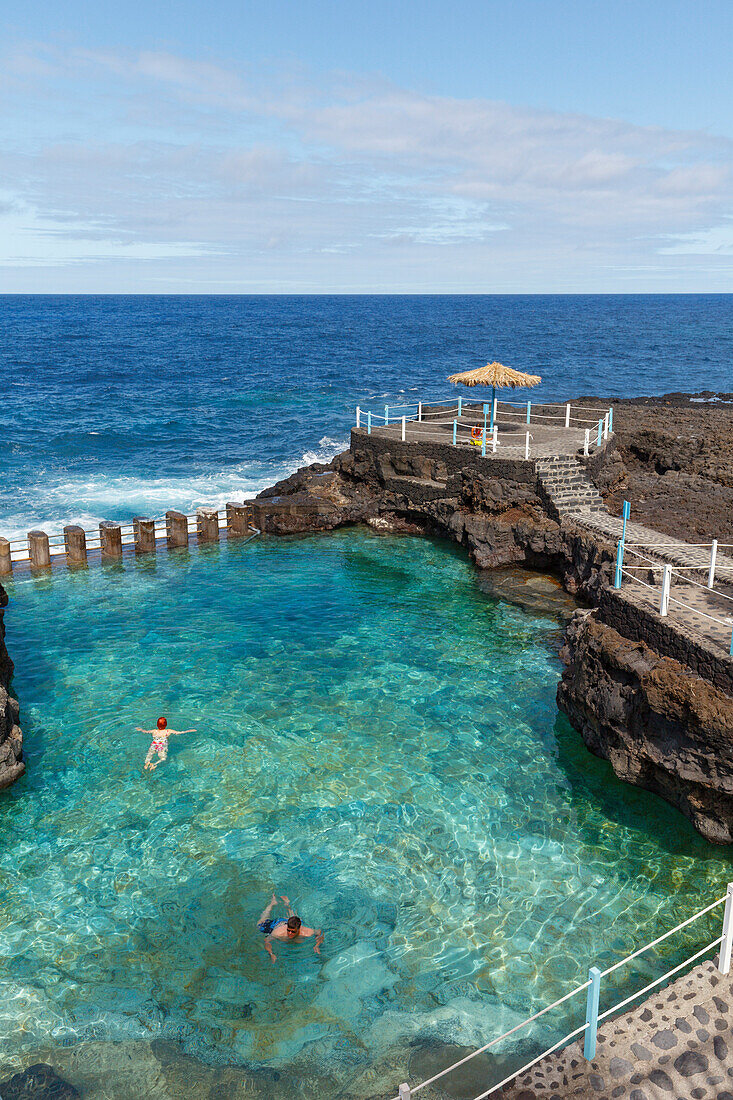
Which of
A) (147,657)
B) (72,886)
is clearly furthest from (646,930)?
(147,657)

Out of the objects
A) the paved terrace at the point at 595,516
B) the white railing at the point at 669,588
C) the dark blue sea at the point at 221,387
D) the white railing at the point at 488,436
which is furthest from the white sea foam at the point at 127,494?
the white railing at the point at 669,588

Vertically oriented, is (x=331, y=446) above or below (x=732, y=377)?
below

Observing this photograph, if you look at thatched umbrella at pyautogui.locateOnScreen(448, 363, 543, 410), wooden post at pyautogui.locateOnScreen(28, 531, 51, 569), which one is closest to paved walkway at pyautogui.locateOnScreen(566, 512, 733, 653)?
thatched umbrella at pyautogui.locateOnScreen(448, 363, 543, 410)

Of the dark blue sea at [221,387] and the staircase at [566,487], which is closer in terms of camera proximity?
the staircase at [566,487]

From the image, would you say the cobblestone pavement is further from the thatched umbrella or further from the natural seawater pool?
the thatched umbrella

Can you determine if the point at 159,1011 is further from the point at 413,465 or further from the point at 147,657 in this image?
the point at 413,465

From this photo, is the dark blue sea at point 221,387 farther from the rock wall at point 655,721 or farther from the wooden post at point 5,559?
the rock wall at point 655,721
